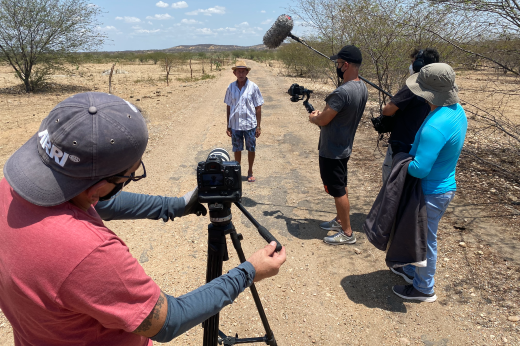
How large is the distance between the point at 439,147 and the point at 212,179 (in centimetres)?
161

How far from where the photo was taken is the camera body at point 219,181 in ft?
4.34

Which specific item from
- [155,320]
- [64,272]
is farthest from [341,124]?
[64,272]

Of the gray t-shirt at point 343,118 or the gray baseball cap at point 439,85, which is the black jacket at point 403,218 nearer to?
the gray baseball cap at point 439,85

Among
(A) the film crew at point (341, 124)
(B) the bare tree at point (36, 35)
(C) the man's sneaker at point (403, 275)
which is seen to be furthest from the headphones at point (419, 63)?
(B) the bare tree at point (36, 35)

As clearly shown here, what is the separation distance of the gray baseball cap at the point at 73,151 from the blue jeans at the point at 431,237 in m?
2.17

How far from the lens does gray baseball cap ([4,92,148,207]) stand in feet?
2.65

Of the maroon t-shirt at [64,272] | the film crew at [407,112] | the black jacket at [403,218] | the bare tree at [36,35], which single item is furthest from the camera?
the bare tree at [36,35]

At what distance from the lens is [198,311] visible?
0.98m

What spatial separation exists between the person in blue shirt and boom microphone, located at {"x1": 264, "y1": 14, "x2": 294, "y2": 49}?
6.38 ft

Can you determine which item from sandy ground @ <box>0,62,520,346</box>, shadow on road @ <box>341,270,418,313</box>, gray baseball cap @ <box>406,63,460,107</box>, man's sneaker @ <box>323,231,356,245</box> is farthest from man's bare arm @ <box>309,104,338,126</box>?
shadow on road @ <box>341,270,418,313</box>

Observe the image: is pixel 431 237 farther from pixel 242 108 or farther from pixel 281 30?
pixel 242 108

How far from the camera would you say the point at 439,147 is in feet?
6.93

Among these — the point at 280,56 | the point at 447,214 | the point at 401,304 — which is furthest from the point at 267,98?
the point at 280,56

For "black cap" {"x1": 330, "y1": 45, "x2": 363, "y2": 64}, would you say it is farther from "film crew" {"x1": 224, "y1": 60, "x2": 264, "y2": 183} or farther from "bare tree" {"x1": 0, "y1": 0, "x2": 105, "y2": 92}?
"bare tree" {"x1": 0, "y1": 0, "x2": 105, "y2": 92}
